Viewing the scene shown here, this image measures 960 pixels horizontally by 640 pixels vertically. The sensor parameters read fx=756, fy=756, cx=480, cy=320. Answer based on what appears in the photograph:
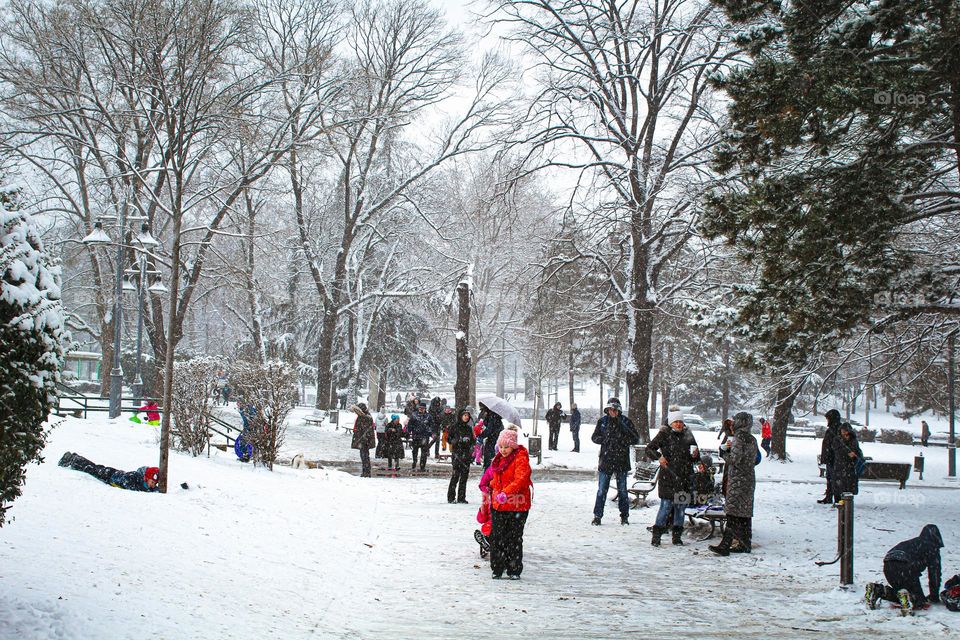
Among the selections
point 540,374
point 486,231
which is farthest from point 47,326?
point 486,231

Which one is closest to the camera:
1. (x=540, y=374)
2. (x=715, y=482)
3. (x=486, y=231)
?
(x=715, y=482)

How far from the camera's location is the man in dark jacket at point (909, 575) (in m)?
6.77

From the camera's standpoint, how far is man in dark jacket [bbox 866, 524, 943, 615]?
677 centimetres

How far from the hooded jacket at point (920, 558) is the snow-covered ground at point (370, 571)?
0.90 ft

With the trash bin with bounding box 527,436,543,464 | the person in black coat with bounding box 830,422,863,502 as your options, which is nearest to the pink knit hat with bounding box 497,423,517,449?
the person in black coat with bounding box 830,422,863,502

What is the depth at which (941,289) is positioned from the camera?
10.2 metres

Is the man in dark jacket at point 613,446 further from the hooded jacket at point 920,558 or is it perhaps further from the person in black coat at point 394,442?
the person in black coat at point 394,442

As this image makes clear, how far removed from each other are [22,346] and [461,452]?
9224mm

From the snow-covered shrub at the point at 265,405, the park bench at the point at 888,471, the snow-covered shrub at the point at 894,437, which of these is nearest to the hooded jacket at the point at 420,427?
the snow-covered shrub at the point at 265,405

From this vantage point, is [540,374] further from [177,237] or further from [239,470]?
[177,237]

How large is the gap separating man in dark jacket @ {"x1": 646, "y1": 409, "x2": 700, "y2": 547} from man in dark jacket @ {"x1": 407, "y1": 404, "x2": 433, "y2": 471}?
1000cm

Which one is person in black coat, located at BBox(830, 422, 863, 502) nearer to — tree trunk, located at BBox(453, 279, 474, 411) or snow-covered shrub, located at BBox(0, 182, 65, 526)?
snow-covered shrub, located at BBox(0, 182, 65, 526)

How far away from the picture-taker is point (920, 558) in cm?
684

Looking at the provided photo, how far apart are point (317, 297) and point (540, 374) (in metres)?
15.3
